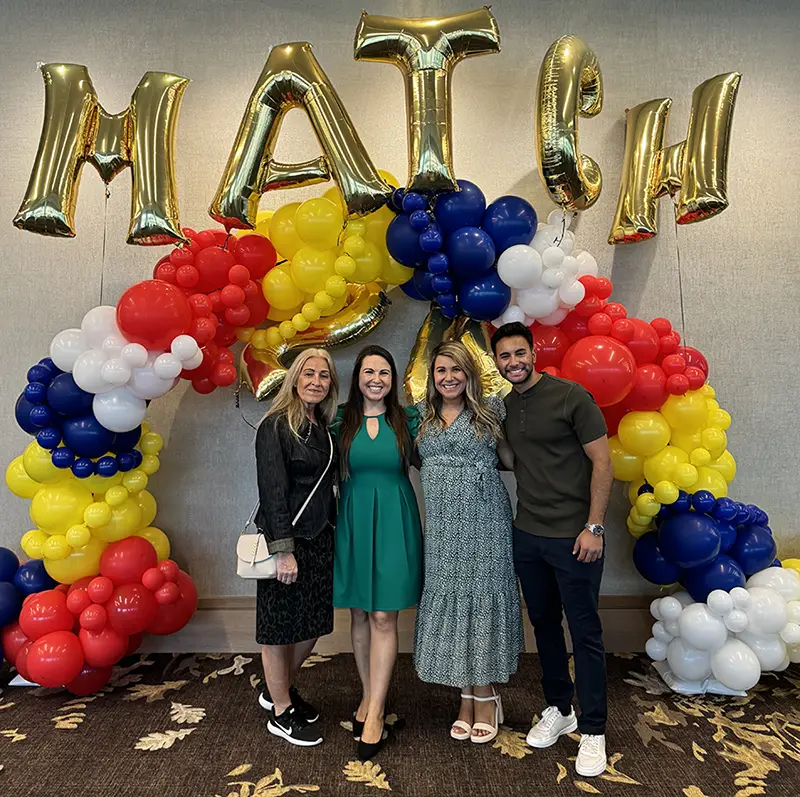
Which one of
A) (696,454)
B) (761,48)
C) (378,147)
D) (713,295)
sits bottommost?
(696,454)

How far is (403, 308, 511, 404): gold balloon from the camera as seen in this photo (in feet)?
7.95

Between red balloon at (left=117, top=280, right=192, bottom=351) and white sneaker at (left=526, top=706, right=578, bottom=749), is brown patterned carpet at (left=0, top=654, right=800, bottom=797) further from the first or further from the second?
red balloon at (left=117, top=280, right=192, bottom=351)

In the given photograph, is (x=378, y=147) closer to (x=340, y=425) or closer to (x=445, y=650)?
(x=340, y=425)

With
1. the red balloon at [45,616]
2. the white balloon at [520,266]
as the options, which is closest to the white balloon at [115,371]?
the red balloon at [45,616]

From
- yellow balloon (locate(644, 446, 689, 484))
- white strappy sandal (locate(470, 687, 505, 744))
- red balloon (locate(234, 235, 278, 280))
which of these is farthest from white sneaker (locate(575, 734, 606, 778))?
red balloon (locate(234, 235, 278, 280))

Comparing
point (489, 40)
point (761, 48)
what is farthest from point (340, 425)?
point (761, 48)

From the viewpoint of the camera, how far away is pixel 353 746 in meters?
2.10

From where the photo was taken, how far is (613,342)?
93.2 inches

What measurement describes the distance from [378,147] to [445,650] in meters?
2.35

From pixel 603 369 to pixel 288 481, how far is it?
1239 mm

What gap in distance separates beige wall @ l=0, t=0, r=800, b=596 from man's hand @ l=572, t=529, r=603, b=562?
1.14 meters

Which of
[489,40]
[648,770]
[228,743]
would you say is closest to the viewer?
[648,770]

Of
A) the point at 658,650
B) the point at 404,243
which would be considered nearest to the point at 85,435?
the point at 404,243

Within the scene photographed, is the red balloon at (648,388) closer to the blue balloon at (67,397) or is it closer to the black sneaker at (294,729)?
the black sneaker at (294,729)
